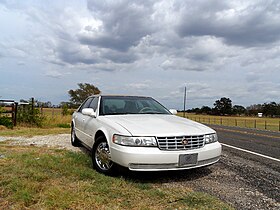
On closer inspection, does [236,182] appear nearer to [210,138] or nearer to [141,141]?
[210,138]

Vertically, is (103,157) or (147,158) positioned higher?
(147,158)

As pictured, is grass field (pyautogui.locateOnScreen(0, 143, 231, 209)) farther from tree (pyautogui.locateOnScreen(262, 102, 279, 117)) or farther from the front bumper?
tree (pyautogui.locateOnScreen(262, 102, 279, 117))

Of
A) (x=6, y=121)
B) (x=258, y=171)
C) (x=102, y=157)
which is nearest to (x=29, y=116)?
(x=6, y=121)

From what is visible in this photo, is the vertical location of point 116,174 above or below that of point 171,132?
below

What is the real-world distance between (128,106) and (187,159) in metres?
2.05

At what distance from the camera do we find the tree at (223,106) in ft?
347

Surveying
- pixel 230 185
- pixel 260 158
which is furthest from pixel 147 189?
pixel 260 158

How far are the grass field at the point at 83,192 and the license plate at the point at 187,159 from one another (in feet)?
1.23

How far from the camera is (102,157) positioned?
14.1 feet

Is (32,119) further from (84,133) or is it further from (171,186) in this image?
(171,186)

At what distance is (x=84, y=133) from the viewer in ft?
18.7

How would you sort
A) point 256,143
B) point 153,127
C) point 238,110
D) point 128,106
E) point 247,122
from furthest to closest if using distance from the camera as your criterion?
point 238,110 → point 247,122 → point 256,143 → point 128,106 → point 153,127

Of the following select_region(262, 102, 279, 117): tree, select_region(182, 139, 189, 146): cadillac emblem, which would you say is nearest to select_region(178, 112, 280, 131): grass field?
select_region(182, 139, 189, 146): cadillac emblem

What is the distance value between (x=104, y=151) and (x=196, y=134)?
1539 mm
